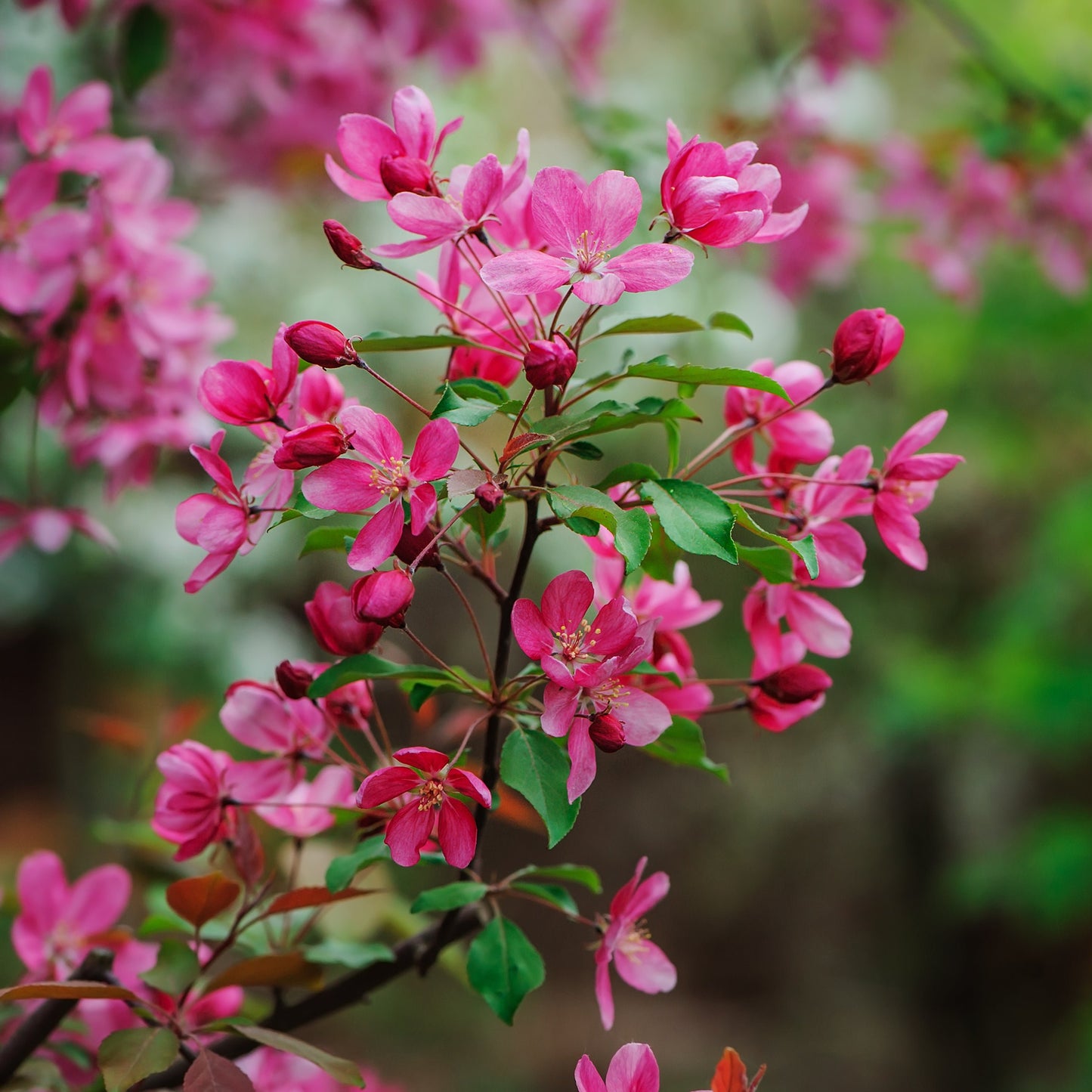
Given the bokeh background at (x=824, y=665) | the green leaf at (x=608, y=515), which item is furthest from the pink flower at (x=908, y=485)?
the bokeh background at (x=824, y=665)

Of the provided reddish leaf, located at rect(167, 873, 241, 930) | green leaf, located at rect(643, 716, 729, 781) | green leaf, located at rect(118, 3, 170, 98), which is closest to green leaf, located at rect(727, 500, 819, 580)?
green leaf, located at rect(643, 716, 729, 781)

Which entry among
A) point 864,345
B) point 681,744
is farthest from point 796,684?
point 864,345

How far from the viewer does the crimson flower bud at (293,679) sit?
49cm

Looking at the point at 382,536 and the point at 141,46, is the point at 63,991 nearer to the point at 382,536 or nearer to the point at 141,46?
the point at 382,536

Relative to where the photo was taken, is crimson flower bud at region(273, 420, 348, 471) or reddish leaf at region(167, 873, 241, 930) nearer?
crimson flower bud at region(273, 420, 348, 471)

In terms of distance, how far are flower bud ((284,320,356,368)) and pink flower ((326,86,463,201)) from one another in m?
0.09

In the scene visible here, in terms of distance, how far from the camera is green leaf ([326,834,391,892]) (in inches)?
20.4

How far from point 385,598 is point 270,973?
0.25 meters

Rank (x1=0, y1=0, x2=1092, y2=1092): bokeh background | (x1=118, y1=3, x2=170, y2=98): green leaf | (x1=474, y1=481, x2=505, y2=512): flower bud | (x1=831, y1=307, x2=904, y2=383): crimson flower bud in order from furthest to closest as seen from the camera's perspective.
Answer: (x1=0, y1=0, x2=1092, y2=1092): bokeh background
(x1=118, y1=3, x2=170, y2=98): green leaf
(x1=831, y1=307, x2=904, y2=383): crimson flower bud
(x1=474, y1=481, x2=505, y2=512): flower bud

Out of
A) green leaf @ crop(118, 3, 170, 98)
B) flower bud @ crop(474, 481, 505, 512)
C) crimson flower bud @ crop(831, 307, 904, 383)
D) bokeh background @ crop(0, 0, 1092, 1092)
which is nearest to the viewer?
flower bud @ crop(474, 481, 505, 512)

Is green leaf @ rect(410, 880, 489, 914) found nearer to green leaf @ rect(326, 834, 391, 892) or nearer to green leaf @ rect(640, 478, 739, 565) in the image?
green leaf @ rect(326, 834, 391, 892)

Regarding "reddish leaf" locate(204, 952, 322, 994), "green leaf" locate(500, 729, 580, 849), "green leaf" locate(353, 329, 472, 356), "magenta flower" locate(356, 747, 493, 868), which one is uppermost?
"green leaf" locate(353, 329, 472, 356)

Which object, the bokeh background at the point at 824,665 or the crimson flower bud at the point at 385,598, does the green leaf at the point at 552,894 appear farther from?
the bokeh background at the point at 824,665

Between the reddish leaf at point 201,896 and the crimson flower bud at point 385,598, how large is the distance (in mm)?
202
